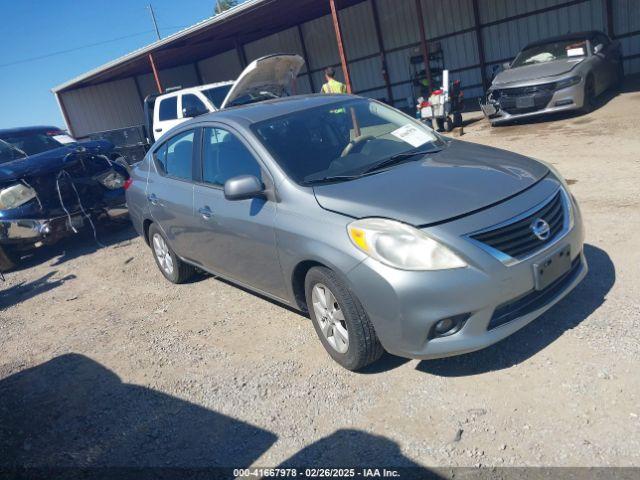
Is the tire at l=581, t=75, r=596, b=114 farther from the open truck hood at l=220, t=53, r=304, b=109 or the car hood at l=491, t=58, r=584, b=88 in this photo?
the open truck hood at l=220, t=53, r=304, b=109

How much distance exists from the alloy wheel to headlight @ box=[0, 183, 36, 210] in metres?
5.44

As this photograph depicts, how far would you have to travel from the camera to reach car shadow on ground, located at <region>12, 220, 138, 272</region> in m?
7.96

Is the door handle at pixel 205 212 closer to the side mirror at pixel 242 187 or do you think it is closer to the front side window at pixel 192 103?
the side mirror at pixel 242 187

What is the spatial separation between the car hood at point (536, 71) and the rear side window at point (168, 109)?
694 centimetres

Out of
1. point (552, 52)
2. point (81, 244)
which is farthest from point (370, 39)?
point (81, 244)

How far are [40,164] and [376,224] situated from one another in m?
5.97

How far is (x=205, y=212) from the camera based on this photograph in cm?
434

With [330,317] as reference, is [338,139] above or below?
above

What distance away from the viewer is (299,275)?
11.6ft

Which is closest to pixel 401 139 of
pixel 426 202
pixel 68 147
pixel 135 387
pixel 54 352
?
pixel 426 202

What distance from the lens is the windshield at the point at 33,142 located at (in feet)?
28.9

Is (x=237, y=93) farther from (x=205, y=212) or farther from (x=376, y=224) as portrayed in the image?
(x=376, y=224)

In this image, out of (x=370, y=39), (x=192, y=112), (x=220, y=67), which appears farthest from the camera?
(x=220, y=67)

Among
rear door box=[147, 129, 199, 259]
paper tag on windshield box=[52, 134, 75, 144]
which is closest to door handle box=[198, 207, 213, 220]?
rear door box=[147, 129, 199, 259]
